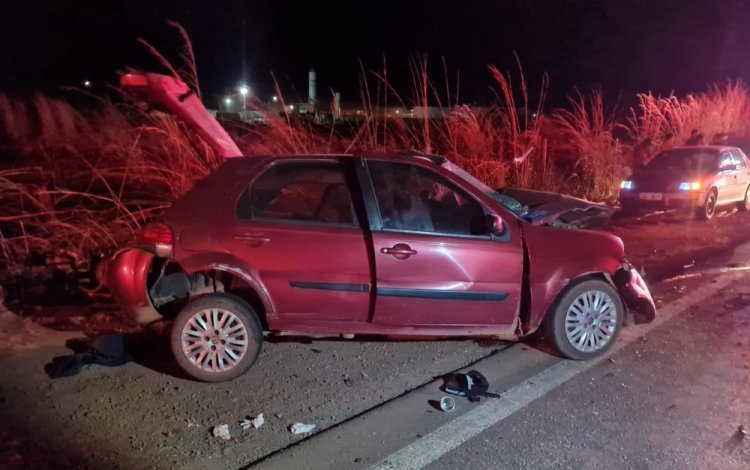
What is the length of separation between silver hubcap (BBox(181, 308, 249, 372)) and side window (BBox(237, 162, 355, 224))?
2.59ft

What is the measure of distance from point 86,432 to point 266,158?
7.61 feet

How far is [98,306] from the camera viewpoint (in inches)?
247

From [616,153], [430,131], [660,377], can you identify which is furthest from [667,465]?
[616,153]

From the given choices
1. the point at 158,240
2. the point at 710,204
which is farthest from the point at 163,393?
the point at 710,204

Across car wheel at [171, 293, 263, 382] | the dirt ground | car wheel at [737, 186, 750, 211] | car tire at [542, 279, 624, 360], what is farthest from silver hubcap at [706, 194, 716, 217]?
car wheel at [171, 293, 263, 382]

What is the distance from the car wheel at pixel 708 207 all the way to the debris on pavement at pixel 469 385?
9566 mm

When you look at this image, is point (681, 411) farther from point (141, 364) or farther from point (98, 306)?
point (98, 306)

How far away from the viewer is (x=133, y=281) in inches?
187

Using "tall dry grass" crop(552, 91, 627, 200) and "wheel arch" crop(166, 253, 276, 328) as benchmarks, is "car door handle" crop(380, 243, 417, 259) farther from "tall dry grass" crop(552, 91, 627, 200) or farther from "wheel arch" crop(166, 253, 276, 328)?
"tall dry grass" crop(552, 91, 627, 200)

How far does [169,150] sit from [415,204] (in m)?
5.07

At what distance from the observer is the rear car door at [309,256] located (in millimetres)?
4668

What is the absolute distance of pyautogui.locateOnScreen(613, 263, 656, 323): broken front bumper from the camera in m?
5.38

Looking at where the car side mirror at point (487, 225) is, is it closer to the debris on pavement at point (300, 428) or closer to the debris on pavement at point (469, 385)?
the debris on pavement at point (469, 385)

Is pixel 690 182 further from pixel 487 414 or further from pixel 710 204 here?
pixel 487 414
